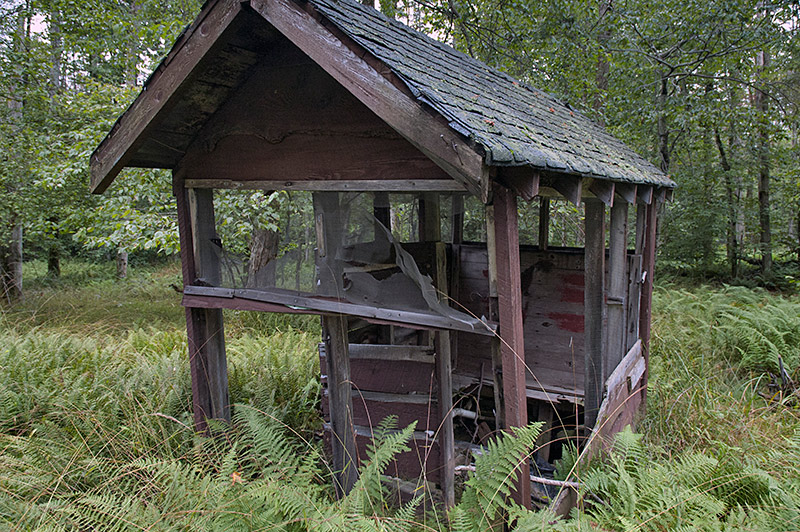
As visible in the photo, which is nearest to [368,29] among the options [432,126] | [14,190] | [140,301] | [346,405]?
[432,126]

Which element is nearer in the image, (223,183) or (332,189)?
(332,189)

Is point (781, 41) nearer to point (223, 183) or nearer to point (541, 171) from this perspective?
point (541, 171)

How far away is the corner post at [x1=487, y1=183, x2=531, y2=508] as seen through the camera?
2.50m

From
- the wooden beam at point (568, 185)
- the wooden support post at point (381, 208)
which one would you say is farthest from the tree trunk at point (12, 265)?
the wooden beam at point (568, 185)

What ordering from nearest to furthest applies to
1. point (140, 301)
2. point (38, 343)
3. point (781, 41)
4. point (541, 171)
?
1. point (541, 171)
2. point (38, 343)
3. point (781, 41)
4. point (140, 301)

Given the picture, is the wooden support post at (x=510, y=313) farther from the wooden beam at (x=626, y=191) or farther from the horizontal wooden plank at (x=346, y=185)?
the wooden beam at (x=626, y=191)

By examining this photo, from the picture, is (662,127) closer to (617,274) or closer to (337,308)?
(617,274)

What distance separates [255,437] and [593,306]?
289 cm

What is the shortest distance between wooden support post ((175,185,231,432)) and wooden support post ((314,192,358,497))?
0.93m

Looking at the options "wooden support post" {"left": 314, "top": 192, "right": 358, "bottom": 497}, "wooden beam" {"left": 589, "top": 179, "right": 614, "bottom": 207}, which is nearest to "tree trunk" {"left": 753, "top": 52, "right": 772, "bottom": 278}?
"wooden beam" {"left": 589, "top": 179, "right": 614, "bottom": 207}

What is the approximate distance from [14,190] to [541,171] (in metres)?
9.87

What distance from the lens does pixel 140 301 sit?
10.6m

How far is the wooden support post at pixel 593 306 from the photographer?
3914 mm

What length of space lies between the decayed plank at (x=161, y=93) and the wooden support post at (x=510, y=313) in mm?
1765
